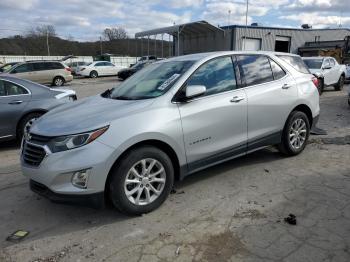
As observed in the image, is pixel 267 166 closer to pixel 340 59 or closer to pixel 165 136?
pixel 165 136

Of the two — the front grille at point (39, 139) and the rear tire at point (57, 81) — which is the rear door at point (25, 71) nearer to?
the rear tire at point (57, 81)

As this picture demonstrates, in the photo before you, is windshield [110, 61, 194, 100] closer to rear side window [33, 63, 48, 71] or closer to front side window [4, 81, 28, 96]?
front side window [4, 81, 28, 96]

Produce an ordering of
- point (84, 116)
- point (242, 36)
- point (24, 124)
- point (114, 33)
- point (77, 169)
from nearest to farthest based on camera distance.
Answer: point (77, 169) → point (84, 116) → point (24, 124) → point (242, 36) → point (114, 33)

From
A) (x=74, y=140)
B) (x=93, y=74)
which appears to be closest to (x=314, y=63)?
(x=74, y=140)

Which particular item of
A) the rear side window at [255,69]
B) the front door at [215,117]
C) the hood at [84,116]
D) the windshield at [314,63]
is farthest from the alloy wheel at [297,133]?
the windshield at [314,63]

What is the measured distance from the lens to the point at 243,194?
15.3 feet

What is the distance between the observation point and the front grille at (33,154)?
395 centimetres

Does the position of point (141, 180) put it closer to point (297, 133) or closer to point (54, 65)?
point (297, 133)

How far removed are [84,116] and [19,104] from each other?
3.84 m

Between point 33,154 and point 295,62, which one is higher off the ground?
point 295,62

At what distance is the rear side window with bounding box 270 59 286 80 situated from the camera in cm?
571

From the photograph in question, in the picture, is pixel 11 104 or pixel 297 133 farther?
pixel 11 104

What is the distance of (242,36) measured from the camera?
123ft

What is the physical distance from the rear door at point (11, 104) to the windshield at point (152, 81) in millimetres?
2974
